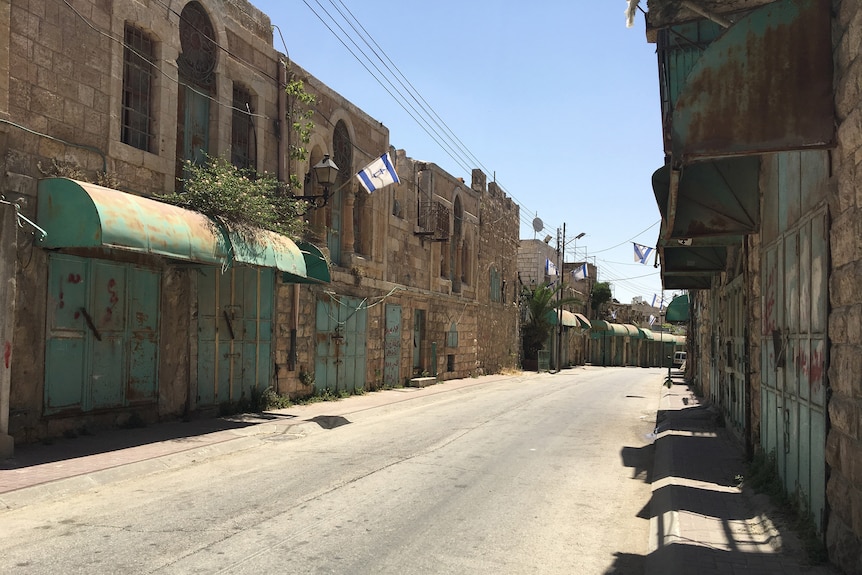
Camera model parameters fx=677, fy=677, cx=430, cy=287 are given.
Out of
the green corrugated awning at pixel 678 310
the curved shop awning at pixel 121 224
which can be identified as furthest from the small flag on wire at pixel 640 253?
the curved shop awning at pixel 121 224

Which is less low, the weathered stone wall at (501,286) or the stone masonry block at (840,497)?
the weathered stone wall at (501,286)

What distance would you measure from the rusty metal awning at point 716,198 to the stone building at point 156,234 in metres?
6.70

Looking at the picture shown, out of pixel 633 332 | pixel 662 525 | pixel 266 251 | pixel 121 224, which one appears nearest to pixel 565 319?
pixel 633 332

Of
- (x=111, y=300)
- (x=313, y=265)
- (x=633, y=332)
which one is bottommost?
(x=633, y=332)

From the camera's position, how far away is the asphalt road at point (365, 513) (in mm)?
4961

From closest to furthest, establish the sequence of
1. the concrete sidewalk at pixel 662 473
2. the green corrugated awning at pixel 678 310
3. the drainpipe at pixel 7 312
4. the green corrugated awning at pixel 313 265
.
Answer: the concrete sidewalk at pixel 662 473 < the drainpipe at pixel 7 312 < the green corrugated awning at pixel 313 265 < the green corrugated awning at pixel 678 310

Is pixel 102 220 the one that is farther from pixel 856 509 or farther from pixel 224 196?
pixel 856 509

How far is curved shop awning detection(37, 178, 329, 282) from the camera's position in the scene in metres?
8.46

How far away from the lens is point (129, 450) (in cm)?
889

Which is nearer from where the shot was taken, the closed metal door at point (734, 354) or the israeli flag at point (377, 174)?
the closed metal door at point (734, 354)

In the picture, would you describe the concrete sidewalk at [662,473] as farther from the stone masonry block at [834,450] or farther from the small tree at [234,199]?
the small tree at [234,199]

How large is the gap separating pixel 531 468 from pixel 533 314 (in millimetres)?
30404

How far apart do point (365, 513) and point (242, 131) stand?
969 centimetres

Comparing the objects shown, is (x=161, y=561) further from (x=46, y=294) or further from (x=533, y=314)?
(x=533, y=314)
